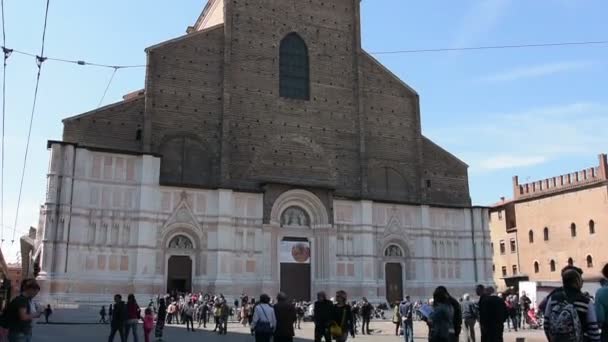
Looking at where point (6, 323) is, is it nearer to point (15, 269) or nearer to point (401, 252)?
point (401, 252)

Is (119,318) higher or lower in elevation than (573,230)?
lower

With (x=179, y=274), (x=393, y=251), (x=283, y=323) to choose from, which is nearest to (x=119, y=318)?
(x=283, y=323)

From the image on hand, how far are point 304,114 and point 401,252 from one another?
903 cm

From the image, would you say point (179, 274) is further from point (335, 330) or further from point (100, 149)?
point (335, 330)

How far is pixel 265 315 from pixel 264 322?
0.10 m

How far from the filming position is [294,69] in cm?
3178

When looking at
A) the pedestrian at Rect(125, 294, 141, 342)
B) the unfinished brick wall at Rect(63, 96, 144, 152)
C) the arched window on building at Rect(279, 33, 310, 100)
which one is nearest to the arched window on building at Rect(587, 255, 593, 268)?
the arched window on building at Rect(279, 33, 310, 100)

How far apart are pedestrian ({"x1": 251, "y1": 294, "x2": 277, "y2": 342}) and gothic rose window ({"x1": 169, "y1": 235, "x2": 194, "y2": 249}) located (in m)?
19.2

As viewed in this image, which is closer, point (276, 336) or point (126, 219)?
point (276, 336)

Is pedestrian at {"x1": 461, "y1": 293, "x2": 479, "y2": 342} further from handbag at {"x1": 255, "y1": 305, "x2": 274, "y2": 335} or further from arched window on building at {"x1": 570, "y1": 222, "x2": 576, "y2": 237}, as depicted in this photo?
arched window on building at {"x1": 570, "y1": 222, "x2": 576, "y2": 237}

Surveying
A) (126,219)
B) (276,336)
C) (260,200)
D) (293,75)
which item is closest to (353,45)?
(293,75)

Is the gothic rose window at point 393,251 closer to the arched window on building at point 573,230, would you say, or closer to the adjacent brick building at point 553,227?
the adjacent brick building at point 553,227

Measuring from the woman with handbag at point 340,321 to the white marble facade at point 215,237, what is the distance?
18142 mm

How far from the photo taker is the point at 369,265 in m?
30.6
